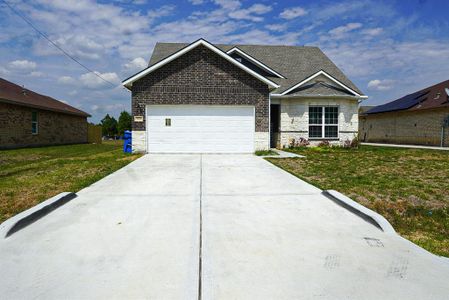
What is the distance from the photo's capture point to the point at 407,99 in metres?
29.0

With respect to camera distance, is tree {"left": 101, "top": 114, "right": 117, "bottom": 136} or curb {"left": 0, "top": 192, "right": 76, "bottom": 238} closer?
curb {"left": 0, "top": 192, "right": 76, "bottom": 238}

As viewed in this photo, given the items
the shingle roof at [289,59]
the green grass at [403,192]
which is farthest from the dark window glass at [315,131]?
the green grass at [403,192]

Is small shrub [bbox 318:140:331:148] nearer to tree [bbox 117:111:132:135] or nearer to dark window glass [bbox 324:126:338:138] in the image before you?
dark window glass [bbox 324:126:338:138]

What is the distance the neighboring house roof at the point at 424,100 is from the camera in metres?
23.7

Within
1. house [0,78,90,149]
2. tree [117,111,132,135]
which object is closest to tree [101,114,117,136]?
tree [117,111,132,135]

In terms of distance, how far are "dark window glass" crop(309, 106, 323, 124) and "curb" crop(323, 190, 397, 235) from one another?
12.3m

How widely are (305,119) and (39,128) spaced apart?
19196mm

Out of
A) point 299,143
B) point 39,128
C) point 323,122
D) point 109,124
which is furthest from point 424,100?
point 109,124

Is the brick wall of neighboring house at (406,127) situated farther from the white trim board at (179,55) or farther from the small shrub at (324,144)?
the white trim board at (179,55)

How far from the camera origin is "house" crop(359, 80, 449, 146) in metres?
23.3

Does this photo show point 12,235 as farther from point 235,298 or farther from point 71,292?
point 235,298

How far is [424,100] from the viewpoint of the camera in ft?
85.1

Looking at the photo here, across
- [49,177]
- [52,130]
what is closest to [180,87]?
[49,177]

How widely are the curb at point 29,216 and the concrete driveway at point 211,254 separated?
12 cm
